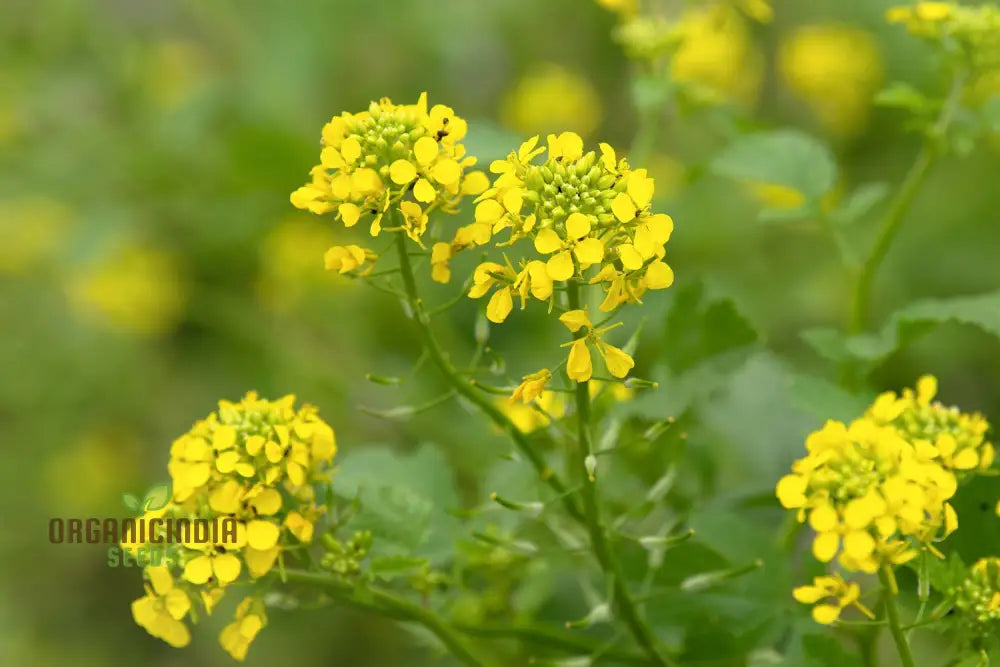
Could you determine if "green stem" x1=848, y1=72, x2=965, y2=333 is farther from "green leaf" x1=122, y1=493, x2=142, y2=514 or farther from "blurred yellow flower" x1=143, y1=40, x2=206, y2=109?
"blurred yellow flower" x1=143, y1=40, x2=206, y2=109

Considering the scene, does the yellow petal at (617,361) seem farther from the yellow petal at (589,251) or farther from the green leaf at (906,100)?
the green leaf at (906,100)

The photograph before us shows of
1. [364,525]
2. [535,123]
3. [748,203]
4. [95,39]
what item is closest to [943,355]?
[748,203]

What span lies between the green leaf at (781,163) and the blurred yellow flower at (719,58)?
0.13 m

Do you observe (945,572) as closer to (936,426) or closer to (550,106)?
(936,426)

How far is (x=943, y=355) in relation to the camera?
1.87m

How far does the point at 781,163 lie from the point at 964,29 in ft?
0.80

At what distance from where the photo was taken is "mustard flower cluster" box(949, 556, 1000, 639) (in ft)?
2.65

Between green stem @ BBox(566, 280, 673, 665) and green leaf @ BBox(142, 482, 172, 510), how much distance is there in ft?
1.20

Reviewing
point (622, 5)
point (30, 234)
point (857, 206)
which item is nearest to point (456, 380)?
point (857, 206)

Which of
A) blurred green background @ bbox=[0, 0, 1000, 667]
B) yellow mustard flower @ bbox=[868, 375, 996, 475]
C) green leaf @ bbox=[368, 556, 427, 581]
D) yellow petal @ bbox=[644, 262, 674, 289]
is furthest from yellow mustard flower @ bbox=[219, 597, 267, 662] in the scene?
blurred green background @ bbox=[0, 0, 1000, 667]

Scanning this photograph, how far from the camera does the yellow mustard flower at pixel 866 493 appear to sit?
0.71 m

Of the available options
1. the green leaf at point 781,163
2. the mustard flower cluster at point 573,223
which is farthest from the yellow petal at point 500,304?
the green leaf at point 781,163

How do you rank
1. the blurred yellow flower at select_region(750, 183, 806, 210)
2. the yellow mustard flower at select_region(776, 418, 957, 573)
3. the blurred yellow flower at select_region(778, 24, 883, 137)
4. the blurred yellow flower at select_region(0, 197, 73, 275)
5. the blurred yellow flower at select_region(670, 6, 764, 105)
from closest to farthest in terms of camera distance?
the yellow mustard flower at select_region(776, 418, 957, 573), the blurred yellow flower at select_region(670, 6, 764, 105), the blurred yellow flower at select_region(750, 183, 806, 210), the blurred yellow flower at select_region(778, 24, 883, 137), the blurred yellow flower at select_region(0, 197, 73, 275)

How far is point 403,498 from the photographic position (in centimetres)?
101
